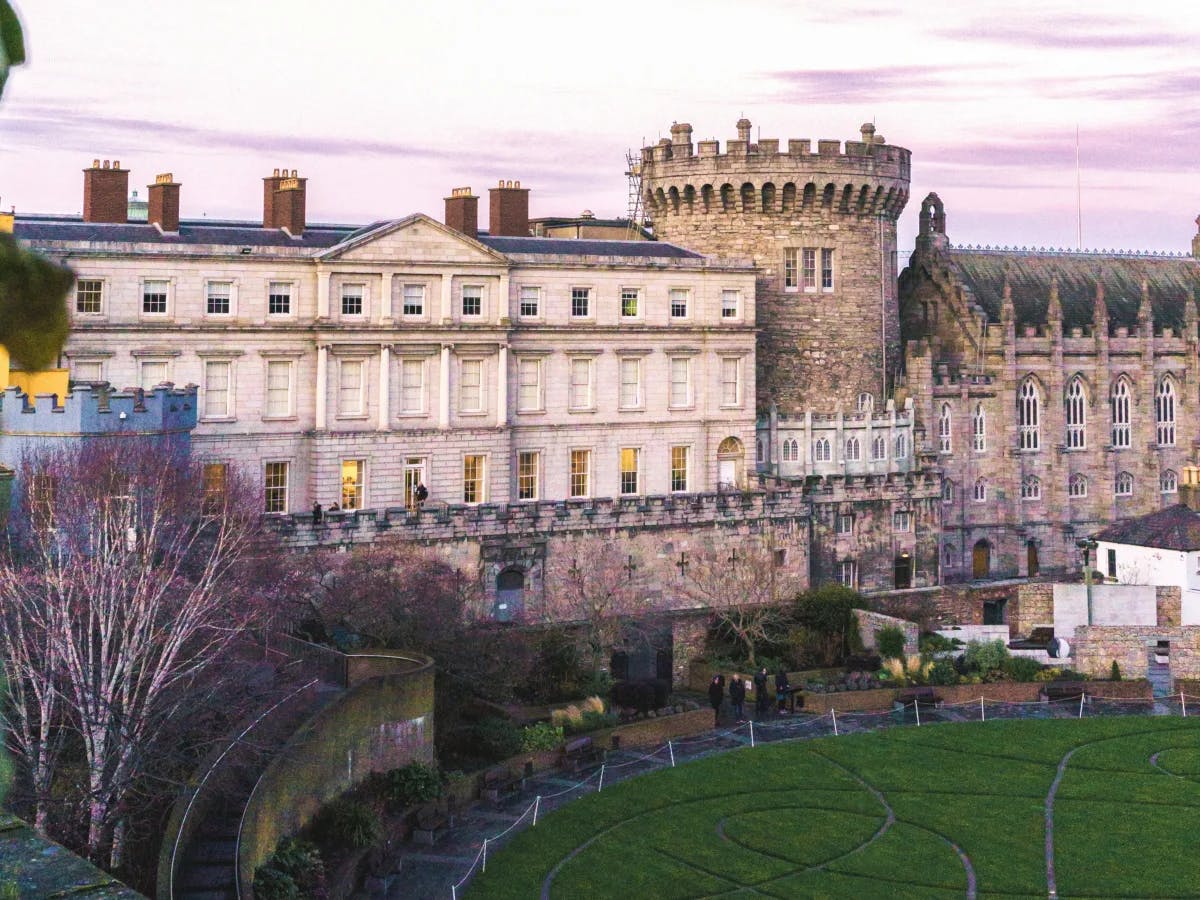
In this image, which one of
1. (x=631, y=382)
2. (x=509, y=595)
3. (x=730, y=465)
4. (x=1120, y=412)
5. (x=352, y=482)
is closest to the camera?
(x=509, y=595)

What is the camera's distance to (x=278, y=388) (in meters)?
58.2

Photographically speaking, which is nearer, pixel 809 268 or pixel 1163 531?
pixel 1163 531

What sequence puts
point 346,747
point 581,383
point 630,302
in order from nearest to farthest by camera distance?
1. point 346,747
2. point 581,383
3. point 630,302

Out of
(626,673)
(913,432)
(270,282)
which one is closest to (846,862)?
(626,673)

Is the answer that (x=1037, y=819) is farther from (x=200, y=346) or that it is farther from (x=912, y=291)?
(x=912, y=291)

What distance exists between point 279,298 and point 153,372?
543 centimetres

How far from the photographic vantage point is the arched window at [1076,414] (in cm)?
8025

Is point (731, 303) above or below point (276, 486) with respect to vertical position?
above

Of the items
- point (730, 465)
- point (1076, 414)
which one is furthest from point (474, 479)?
point (1076, 414)

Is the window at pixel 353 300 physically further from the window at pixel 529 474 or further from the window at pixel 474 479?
the window at pixel 529 474

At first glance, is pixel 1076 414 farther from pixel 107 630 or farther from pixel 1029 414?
pixel 107 630

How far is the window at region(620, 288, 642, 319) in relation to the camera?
6531 centimetres

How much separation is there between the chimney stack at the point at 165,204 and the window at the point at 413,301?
28.6 feet

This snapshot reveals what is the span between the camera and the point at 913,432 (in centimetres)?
7406
